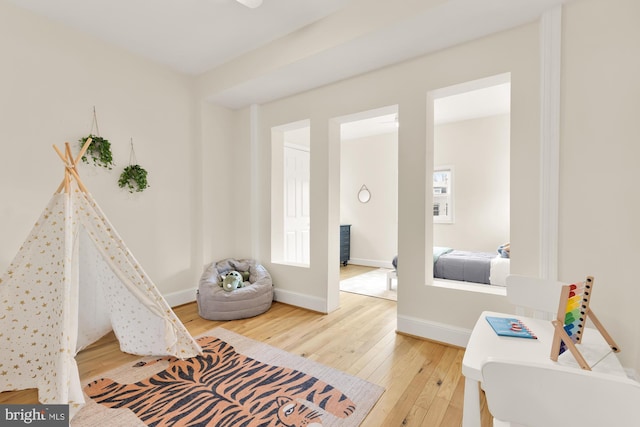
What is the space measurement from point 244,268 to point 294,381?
204 centimetres

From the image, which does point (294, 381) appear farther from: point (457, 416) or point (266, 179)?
point (266, 179)

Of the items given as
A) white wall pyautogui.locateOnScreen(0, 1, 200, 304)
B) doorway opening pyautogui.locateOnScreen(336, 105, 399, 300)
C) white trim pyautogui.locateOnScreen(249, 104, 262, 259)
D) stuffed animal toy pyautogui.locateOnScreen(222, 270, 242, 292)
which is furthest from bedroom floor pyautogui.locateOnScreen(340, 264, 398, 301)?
white wall pyautogui.locateOnScreen(0, 1, 200, 304)

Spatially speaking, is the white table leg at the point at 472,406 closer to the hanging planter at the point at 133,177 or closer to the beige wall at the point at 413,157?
the beige wall at the point at 413,157

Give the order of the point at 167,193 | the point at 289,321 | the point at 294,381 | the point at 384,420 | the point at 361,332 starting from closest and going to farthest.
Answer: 1. the point at 384,420
2. the point at 294,381
3. the point at 361,332
4. the point at 289,321
5. the point at 167,193

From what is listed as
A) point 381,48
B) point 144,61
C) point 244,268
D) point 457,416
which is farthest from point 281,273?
point 144,61

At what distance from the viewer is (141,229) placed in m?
3.25

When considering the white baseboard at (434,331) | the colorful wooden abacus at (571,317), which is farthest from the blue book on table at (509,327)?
the white baseboard at (434,331)

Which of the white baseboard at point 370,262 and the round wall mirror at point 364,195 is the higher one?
the round wall mirror at point 364,195

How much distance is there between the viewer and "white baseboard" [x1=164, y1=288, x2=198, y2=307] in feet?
11.4

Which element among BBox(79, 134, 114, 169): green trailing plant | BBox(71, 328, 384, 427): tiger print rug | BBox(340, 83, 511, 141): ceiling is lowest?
BBox(71, 328, 384, 427): tiger print rug

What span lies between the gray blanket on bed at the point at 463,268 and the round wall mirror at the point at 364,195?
269 centimetres

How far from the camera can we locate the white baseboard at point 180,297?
11.4 ft

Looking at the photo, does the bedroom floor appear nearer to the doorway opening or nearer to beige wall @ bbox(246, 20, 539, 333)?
the doorway opening

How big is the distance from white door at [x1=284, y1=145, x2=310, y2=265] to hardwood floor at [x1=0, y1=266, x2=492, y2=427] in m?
1.42
